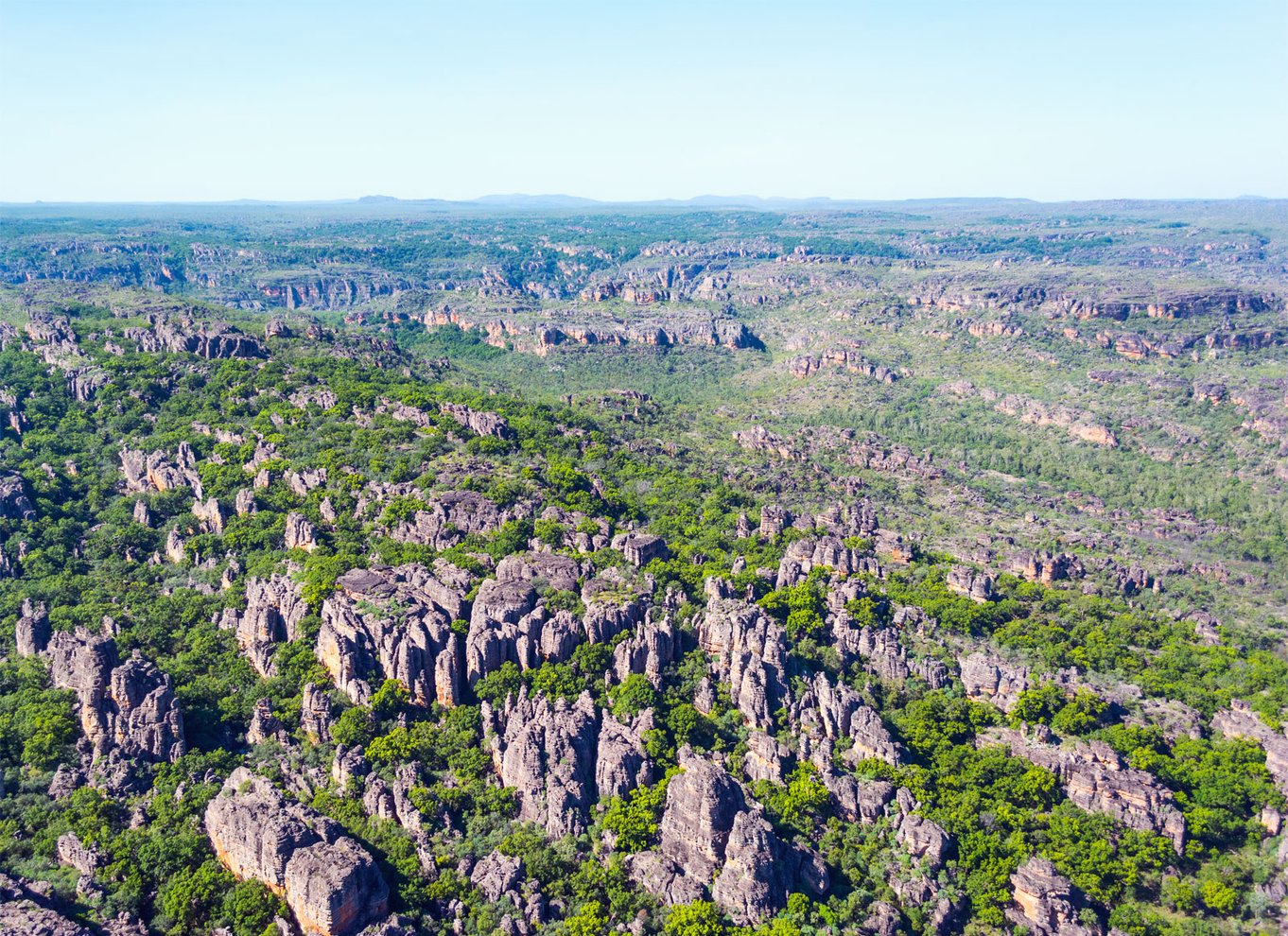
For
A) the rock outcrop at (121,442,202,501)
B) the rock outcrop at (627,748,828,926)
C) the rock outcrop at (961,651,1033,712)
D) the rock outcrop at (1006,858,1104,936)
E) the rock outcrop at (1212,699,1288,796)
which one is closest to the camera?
the rock outcrop at (627,748,828,926)

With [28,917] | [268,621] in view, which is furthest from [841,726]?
[28,917]

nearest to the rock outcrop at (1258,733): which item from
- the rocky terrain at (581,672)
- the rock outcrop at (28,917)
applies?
the rocky terrain at (581,672)

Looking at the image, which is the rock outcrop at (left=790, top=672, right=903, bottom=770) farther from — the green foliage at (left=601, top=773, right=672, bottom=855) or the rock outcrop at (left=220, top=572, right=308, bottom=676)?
the rock outcrop at (left=220, top=572, right=308, bottom=676)

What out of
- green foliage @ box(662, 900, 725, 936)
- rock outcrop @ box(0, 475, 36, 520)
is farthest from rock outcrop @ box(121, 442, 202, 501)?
green foliage @ box(662, 900, 725, 936)

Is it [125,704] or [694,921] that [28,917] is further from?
[694,921]

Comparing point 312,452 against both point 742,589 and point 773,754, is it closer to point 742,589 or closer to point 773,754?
point 742,589

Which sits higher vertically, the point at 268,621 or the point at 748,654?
the point at 268,621
